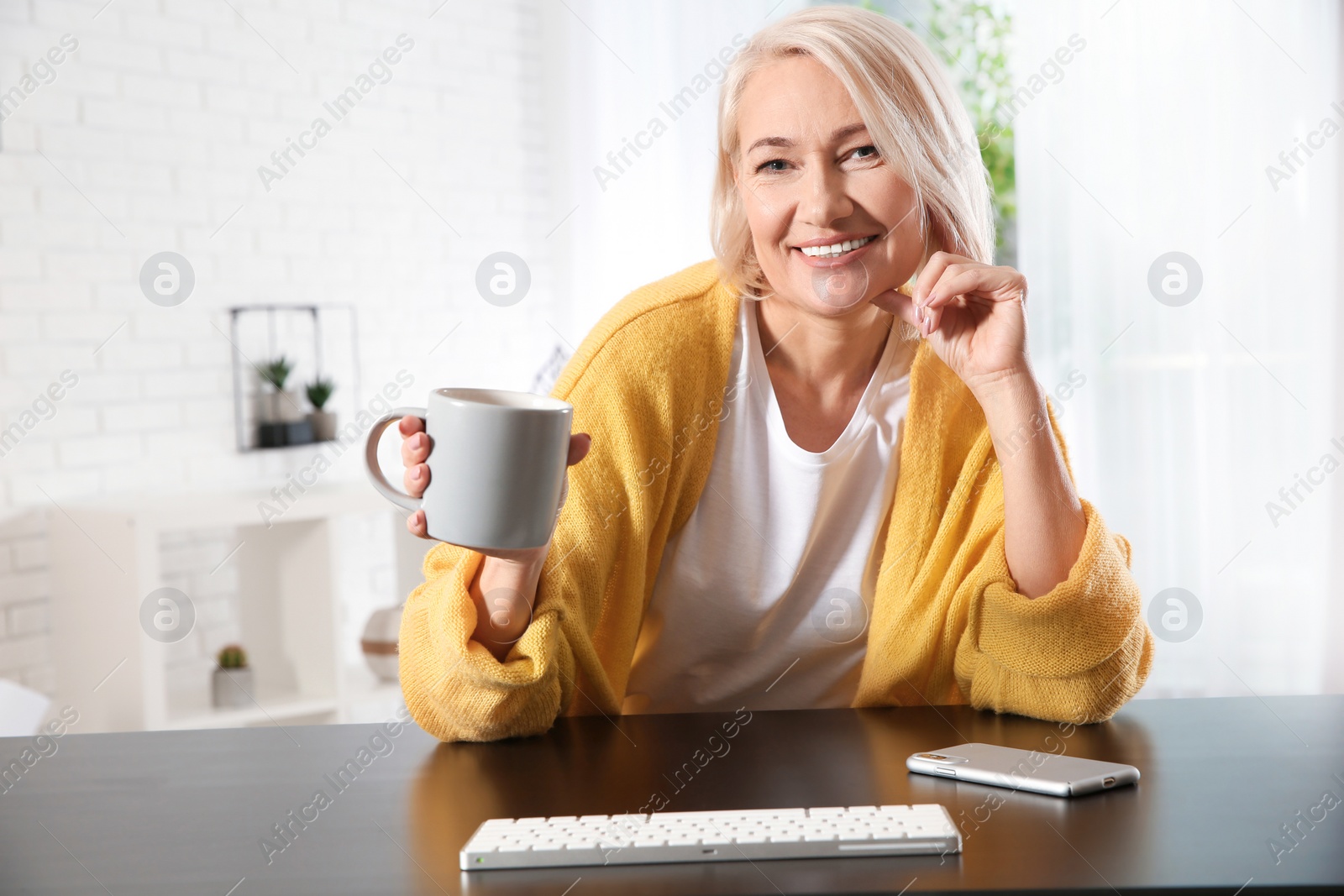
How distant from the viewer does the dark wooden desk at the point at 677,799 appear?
27.0 inches

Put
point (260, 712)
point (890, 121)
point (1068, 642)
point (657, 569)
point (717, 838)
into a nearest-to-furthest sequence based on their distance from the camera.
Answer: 1. point (717, 838)
2. point (1068, 642)
3. point (890, 121)
4. point (657, 569)
5. point (260, 712)

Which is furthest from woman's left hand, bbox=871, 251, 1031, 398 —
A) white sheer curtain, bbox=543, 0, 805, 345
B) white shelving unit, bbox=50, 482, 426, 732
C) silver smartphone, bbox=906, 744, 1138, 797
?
white sheer curtain, bbox=543, 0, 805, 345

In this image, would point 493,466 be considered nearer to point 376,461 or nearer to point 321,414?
point 376,461

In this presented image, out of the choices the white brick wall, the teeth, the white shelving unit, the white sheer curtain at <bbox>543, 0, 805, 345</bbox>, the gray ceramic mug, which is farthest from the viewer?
the white sheer curtain at <bbox>543, 0, 805, 345</bbox>

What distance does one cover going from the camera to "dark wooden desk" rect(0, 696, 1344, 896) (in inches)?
27.0

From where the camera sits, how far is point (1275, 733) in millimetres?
967

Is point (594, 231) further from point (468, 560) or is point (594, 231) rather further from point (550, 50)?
point (468, 560)

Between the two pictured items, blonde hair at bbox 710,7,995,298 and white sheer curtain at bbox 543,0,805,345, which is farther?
white sheer curtain at bbox 543,0,805,345

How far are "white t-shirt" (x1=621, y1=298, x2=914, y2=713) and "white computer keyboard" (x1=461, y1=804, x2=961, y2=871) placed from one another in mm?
614

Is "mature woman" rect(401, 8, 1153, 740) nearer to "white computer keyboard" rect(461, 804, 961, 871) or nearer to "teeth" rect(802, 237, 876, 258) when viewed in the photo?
"teeth" rect(802, 237, 876, 258)

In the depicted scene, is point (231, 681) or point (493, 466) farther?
point (231, 681)

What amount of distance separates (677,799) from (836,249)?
68 cm

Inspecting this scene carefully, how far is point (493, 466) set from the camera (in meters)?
0.83

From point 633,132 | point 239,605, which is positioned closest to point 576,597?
point 239,605
